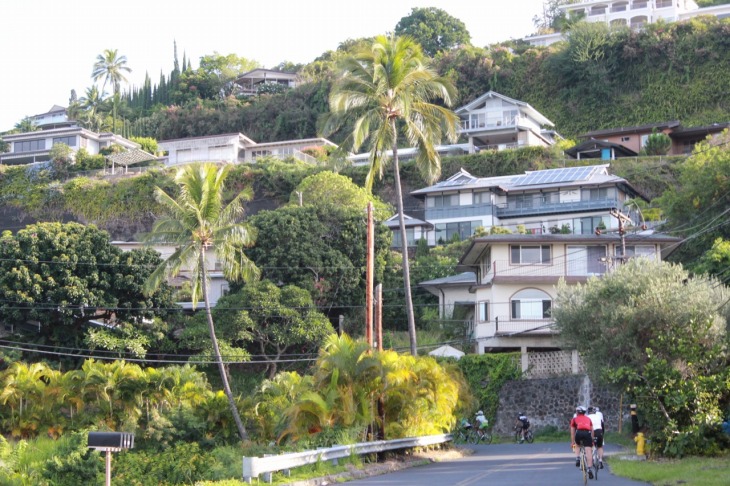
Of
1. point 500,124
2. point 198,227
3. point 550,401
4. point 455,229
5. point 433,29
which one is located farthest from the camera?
point 433,29

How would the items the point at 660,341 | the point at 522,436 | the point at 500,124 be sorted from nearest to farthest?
the point at 660,341 → the point at 522,436 → the point at 500,124

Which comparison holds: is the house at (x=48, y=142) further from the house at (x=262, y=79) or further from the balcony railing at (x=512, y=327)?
the balcony railing at (x=512, y=327)

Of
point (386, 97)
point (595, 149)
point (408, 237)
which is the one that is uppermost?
point (595, 149)

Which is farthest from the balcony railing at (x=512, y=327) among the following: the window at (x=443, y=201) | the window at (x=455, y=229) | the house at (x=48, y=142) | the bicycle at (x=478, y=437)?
the house at (x=48, y=142)

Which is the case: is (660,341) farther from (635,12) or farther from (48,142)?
(635,12)

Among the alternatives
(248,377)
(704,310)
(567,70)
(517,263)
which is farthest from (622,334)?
(567,70)

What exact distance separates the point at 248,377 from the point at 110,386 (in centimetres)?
1223

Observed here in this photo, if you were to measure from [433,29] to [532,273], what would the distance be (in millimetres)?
78449

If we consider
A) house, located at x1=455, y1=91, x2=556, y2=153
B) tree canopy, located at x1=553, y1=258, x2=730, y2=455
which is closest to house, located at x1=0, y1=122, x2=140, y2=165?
house, located at x1=455, y1=91, x2=556, y2=153

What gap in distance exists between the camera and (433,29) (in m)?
123

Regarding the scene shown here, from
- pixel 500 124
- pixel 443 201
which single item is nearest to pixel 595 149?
pixel 500 124

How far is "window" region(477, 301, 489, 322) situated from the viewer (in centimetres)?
5034

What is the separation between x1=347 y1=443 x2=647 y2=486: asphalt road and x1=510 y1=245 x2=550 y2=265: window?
2029 cm

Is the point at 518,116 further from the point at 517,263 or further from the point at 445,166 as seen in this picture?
the point at 517,263
